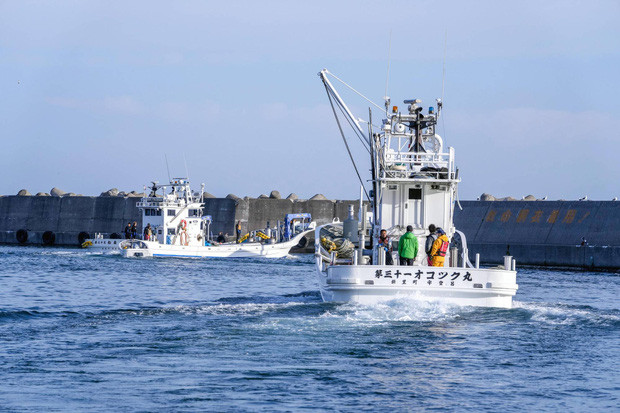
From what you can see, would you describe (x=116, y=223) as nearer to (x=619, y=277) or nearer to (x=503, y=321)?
(x=619, y=277)

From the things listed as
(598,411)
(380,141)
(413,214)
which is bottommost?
(598,411)

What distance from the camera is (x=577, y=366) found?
1465 centimetres

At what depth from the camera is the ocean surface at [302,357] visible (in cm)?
1190

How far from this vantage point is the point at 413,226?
2284 cm

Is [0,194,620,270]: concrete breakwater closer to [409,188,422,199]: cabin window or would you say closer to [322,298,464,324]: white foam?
[409,188,422,199]: cabin window

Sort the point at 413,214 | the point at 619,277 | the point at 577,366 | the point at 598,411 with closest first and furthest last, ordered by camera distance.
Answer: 1. the point at 598,411
2. the point at 577,366
3. the point at 413,214
4. the point at 619,277

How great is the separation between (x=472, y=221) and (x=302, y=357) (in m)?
42.2

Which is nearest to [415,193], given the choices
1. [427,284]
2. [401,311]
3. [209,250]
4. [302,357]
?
[427,284]

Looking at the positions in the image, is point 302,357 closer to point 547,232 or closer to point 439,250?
point 439,250

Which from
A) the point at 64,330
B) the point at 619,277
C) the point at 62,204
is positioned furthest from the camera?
the point at 62,204

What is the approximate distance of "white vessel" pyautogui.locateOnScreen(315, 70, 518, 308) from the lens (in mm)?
19219

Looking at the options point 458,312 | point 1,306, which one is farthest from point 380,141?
point 1,306

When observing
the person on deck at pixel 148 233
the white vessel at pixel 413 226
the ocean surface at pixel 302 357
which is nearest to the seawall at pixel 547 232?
the person on deck at pixel 148 233

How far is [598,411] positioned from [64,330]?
10772 millimetres
